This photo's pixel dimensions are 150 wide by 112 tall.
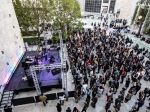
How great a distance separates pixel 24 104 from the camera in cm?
991

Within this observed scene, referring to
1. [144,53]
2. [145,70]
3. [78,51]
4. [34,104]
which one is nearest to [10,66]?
[34,104]

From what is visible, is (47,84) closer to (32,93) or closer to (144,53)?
(32,93)

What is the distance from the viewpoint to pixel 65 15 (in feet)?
61.6

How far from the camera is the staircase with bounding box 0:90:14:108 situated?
390 inches

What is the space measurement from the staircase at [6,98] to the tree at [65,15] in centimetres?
1159

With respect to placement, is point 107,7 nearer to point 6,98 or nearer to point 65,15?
point 65,15

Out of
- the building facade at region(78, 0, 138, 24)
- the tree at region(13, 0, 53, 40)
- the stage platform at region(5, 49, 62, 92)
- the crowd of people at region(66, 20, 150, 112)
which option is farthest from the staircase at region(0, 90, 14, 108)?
the building facade at region(78, 0, 138, 24)

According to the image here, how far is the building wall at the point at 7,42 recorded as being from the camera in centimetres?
1106

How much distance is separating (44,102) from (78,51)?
7.31m

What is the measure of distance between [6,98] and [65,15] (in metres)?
13.8

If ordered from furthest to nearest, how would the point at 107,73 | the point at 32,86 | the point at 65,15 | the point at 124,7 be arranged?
1. the point at 124,7
2. the point at 65,15
3. the point at 107,73
4. the point at 32,86

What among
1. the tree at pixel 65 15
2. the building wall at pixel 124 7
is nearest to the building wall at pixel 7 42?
the tree at pixel 65 15

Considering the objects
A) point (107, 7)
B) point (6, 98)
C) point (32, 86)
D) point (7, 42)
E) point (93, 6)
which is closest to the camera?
point (6, 98)

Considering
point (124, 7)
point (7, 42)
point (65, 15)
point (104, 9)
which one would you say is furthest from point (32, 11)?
point (124, 7)
